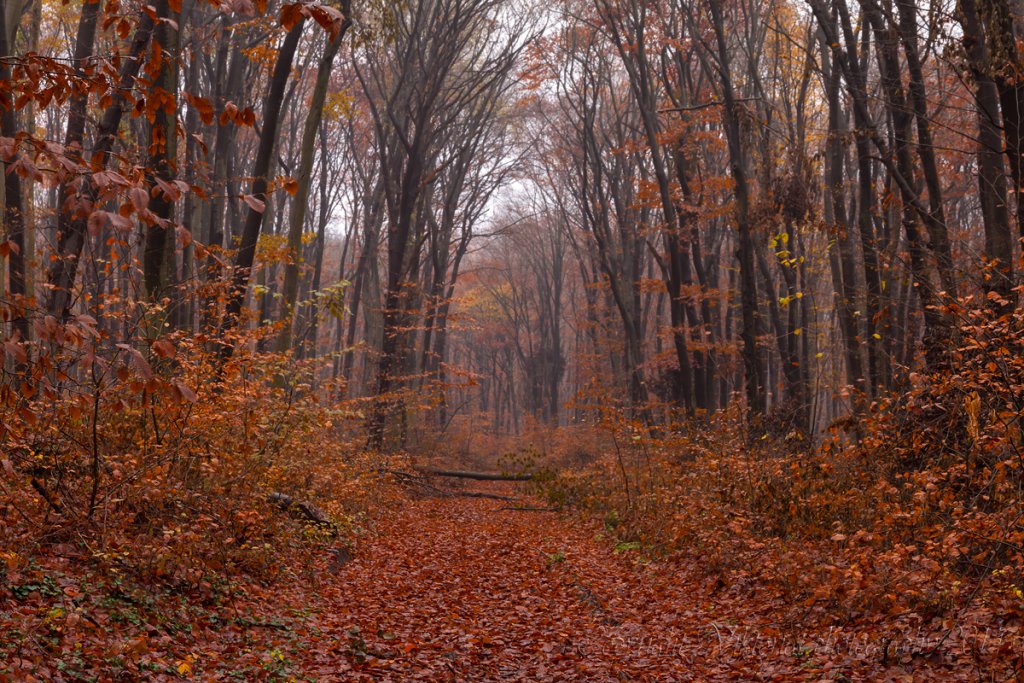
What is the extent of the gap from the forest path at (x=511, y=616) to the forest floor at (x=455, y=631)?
0.02m

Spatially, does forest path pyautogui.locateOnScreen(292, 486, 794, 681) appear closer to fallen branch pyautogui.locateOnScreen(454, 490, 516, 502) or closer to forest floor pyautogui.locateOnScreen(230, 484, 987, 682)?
forest floor pyautogui.locateOnScreen(230, 484, 987, 682)

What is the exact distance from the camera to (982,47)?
836 centimetres

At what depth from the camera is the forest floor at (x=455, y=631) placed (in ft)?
15.5

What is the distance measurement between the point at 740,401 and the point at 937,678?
8.59 metres

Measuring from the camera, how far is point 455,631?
6609mm

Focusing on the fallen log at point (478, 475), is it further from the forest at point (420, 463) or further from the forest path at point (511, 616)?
the forest path at point (511, 616)

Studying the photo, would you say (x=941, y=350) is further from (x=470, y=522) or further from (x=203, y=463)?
(x=470, y=522)

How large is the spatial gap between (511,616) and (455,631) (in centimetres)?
84

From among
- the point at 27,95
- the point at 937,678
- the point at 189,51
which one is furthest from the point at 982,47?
the point at 189,51

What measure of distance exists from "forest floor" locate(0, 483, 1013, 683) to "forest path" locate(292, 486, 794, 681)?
23mm

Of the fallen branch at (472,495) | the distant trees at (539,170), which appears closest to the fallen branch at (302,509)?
the distant trees at (539,170)

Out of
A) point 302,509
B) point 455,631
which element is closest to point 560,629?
point 455,631

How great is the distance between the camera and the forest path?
18.3 feet

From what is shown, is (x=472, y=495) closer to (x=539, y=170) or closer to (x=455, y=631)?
(x=455, y=631)
